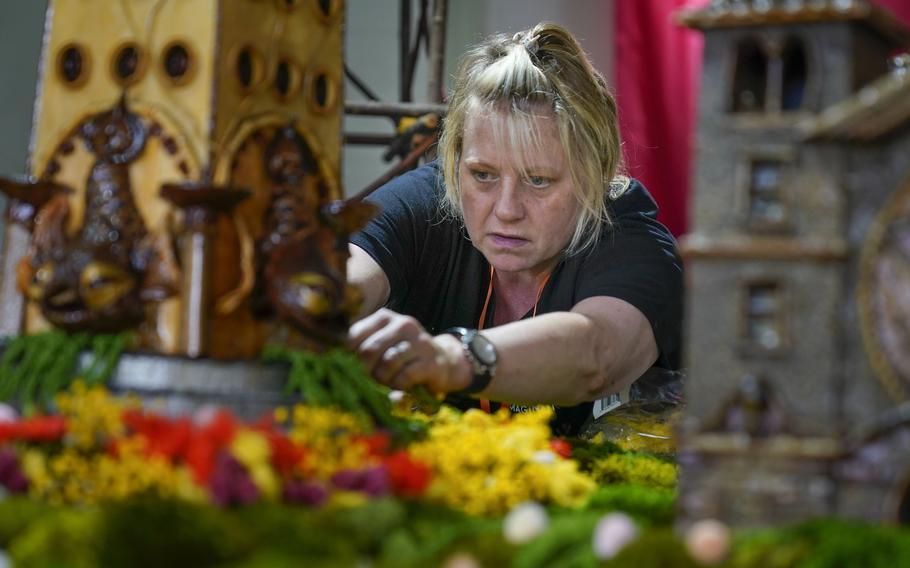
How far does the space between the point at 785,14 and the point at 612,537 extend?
700 mm

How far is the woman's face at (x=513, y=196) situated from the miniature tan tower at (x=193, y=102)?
107 centimetres

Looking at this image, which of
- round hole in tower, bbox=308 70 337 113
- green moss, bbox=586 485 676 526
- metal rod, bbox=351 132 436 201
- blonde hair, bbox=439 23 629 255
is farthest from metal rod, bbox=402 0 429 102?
green moss, bbox=586 485 676 526

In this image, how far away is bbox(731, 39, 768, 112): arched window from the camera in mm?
1741

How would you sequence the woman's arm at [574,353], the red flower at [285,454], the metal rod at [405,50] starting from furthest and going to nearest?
the metal rod at [405,50] < the woman's arm at [574,353] < the red flower at [285,454]

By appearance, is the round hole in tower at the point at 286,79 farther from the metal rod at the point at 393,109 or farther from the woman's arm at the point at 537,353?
the metal rod at the point at 393,109

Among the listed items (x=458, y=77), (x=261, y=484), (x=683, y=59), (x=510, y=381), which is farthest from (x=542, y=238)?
(x=683, y=59)

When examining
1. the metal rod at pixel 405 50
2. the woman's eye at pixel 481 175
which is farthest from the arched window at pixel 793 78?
the metal rod at pixel 405 50

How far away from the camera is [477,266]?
140 inches

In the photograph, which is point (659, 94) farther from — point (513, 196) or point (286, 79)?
point (286, 79)

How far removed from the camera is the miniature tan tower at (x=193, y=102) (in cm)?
197

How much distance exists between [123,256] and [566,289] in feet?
5.28

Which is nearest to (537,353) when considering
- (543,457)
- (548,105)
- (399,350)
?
(399,350)

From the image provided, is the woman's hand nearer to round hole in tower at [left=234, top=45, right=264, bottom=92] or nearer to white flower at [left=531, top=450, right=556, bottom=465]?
white flower at [left=531, top=450, right=556, bottom=465]

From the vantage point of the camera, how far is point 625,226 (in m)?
3.42
